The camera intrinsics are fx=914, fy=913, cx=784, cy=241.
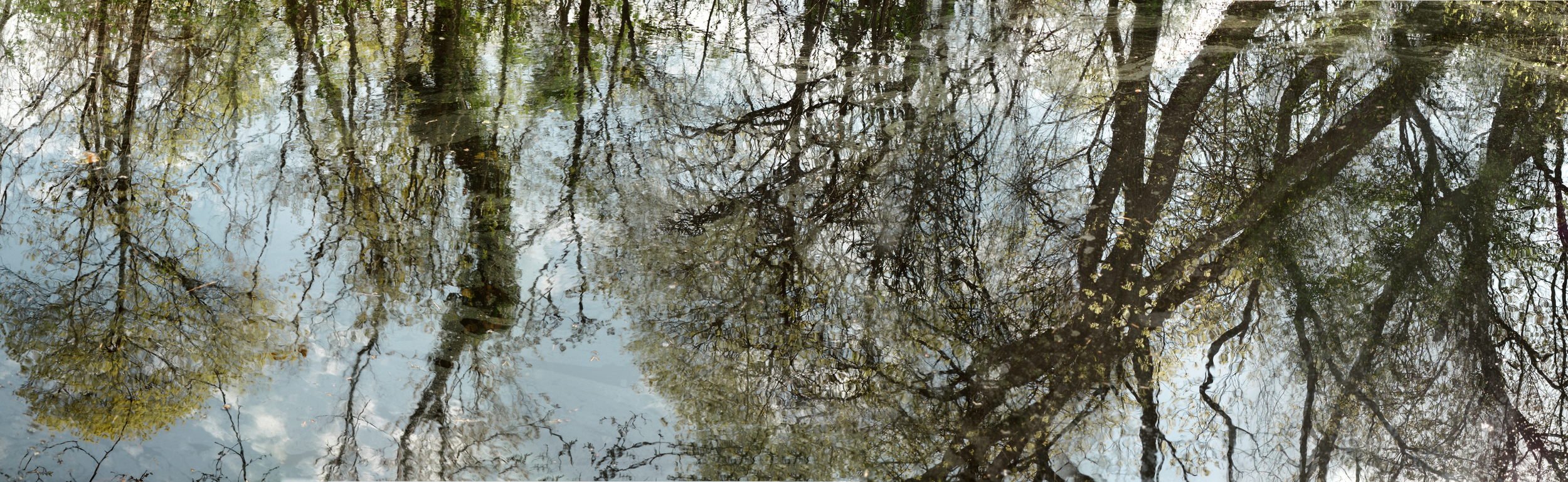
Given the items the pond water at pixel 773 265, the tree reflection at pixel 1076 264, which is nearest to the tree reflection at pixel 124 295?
the pond water at pixel 773 265

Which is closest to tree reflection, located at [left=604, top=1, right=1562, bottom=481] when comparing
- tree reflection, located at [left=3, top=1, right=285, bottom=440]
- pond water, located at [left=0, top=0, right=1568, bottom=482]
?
pond water, located at [left=0, top=0, right=1568, bottom=482]

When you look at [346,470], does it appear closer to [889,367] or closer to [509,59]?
[889,367]

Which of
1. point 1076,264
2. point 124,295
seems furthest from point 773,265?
point 124,295

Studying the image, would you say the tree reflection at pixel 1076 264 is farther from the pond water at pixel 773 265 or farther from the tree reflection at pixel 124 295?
the tree reflection at pixel 124 295

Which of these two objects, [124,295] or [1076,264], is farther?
[1076,264]

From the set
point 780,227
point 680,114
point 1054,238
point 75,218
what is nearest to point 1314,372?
point 1054,238

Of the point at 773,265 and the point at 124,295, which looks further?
the point at 773,265

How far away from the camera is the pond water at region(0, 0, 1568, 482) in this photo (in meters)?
2.78

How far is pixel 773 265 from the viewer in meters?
3.66

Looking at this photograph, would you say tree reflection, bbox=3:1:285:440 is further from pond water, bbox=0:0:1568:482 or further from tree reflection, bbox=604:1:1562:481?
tree reflection, bbox=604:1:1562:481

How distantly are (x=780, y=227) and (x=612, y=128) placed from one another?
5.03 feet

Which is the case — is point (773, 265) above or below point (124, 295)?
above

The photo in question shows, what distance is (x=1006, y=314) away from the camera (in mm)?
3400

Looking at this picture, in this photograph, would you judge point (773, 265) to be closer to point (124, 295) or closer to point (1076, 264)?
point (1076, 264)
